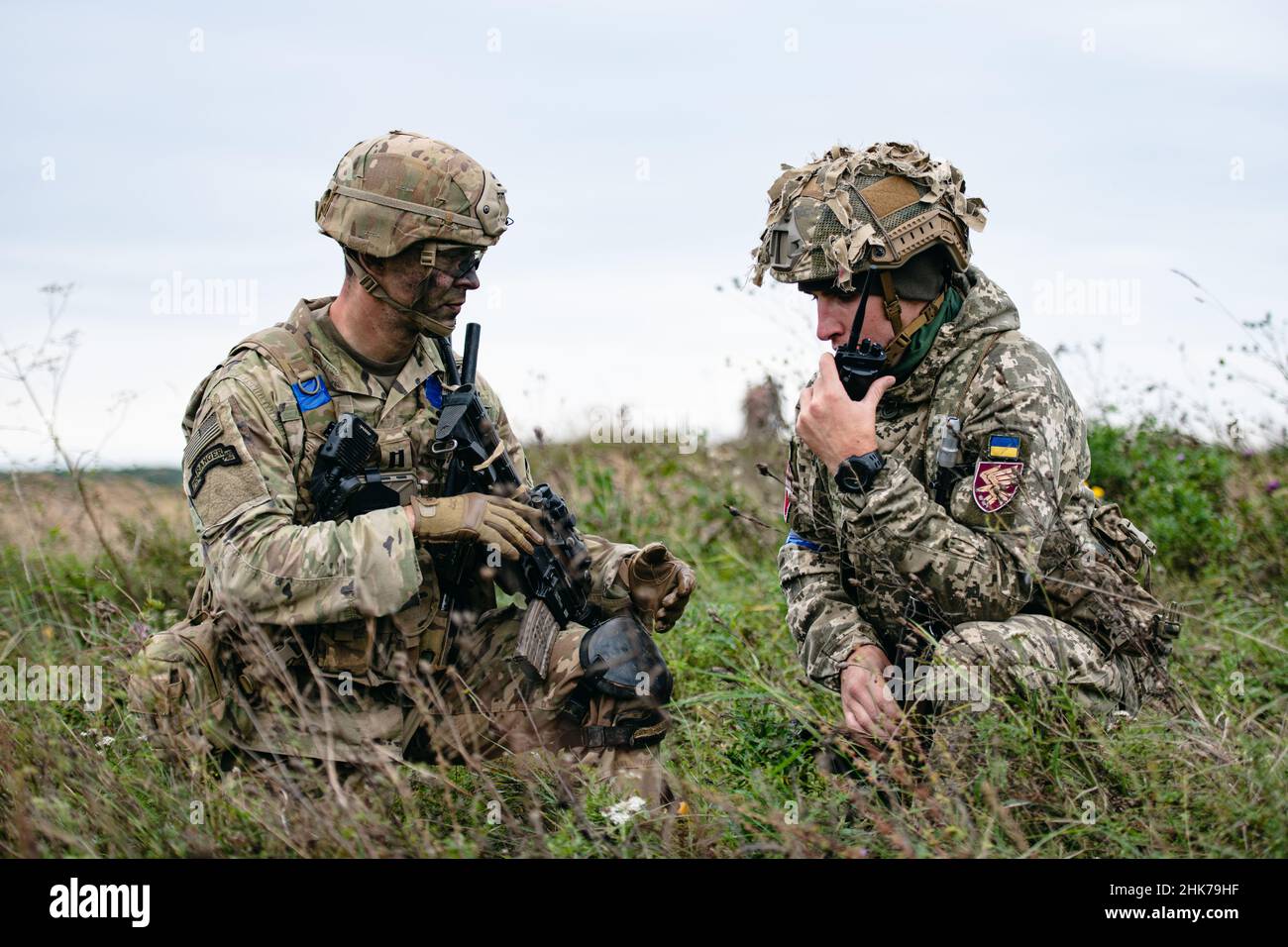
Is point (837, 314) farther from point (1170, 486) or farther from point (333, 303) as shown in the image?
point (1170, 486)

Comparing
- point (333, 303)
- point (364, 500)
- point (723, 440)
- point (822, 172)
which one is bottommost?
point (723, 440)

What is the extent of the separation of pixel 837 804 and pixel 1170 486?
4091 millimetres

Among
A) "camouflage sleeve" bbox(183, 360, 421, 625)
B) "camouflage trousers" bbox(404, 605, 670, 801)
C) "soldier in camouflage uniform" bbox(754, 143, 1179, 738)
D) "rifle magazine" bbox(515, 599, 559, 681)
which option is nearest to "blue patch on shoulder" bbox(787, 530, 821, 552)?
"soldier in camouflage uniform" bbox(754, 143, 1179, 738)

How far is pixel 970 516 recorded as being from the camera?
370 centimetres

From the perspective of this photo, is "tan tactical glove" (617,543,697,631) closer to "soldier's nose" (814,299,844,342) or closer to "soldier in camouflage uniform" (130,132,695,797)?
"soldier in camouflage uniform" (130,132,695,797)

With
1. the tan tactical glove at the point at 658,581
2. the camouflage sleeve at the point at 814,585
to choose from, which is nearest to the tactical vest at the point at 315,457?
the tan tactical glove at the point at 658,581

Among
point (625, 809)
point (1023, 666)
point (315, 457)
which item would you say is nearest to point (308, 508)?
point (315, 457)

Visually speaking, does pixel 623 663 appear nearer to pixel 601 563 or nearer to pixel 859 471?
pixel 601 563

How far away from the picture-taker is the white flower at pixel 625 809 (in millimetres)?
3225

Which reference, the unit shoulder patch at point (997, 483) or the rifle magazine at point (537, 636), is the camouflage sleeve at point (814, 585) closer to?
the unit shoulder patch at point (997, 483)

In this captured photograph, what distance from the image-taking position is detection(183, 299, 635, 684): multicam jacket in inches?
Answer: 141

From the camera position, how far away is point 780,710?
4277mm

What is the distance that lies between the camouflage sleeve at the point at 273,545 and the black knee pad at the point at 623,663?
2.13 ft
